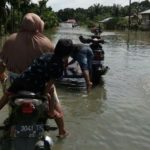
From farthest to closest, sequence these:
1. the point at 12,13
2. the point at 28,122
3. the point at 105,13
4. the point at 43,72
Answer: the point at 105,13, the point at 12,13, the point at 43,72, the point at 28,122

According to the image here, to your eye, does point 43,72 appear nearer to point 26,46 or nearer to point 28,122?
point 28,122

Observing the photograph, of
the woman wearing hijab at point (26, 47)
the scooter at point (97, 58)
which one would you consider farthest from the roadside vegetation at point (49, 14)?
the woman wearing hijab at point (26, 47)

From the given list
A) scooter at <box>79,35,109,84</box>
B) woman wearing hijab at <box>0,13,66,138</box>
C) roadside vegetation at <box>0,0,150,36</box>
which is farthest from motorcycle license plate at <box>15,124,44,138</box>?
roadside vegetation at <box>0,0,150,36</box>

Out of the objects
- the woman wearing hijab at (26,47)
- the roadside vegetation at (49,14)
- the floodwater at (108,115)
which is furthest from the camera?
the roadside vegetation at (49,14)

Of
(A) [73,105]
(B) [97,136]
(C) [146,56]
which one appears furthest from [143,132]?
(C) [146,56]

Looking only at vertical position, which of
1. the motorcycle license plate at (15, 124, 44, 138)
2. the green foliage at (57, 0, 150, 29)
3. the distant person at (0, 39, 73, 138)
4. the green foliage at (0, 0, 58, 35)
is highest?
the distant person at (0, 39, 73, 138)

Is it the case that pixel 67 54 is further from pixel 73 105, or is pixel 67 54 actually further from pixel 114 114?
pixel 73 105

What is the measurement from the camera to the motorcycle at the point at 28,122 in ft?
17.4

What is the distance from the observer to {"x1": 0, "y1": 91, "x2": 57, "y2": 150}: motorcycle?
530 cm

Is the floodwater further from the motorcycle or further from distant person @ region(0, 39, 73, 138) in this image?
the motorcycle

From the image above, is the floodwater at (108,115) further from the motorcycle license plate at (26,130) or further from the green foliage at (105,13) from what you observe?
the green foliage at (105,13)

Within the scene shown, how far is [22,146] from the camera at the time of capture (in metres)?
5.52

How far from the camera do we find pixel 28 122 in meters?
5.45

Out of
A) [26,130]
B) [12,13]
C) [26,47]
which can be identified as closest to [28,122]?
[26,130]
